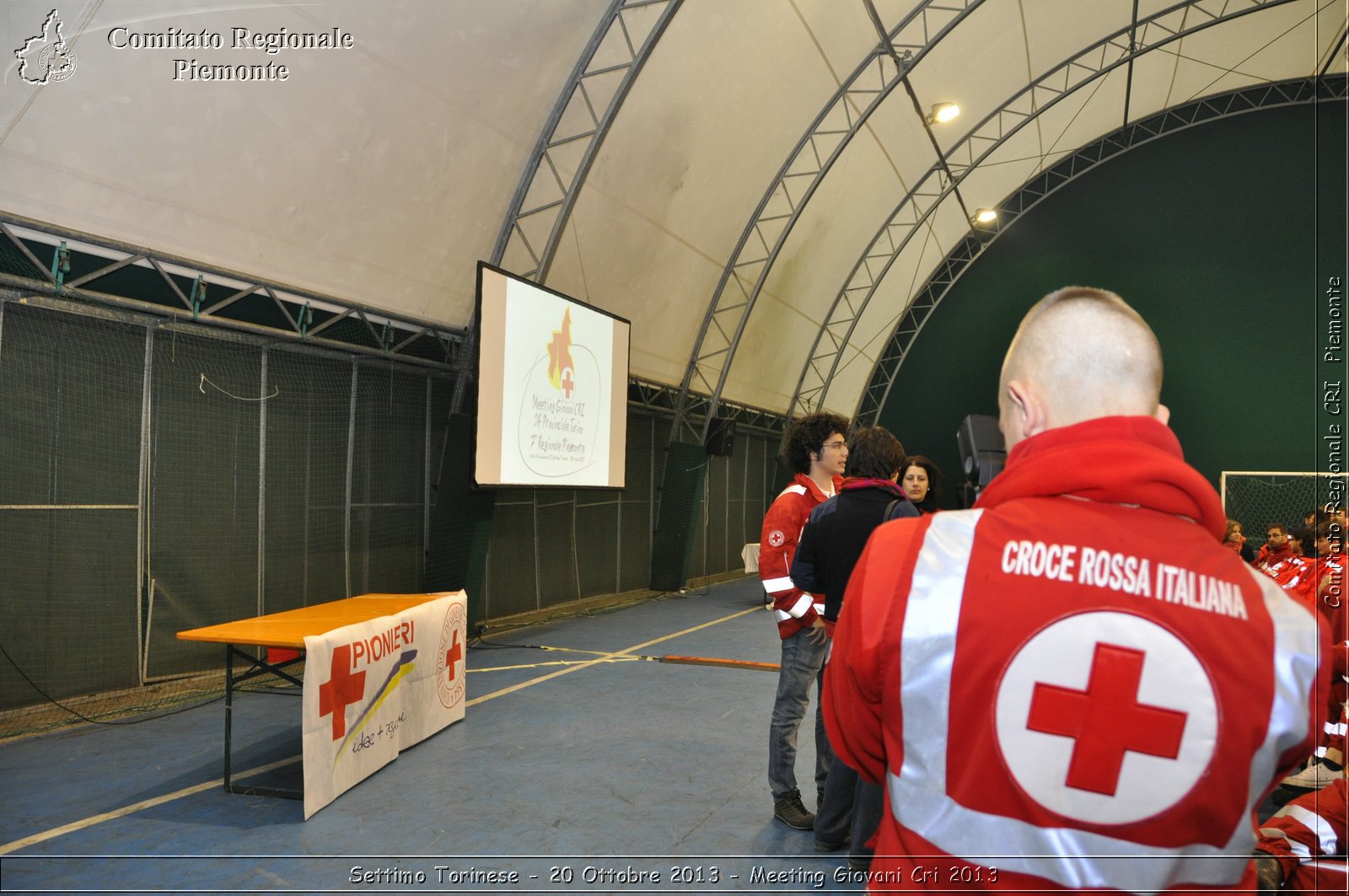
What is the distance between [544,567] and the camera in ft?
37.6

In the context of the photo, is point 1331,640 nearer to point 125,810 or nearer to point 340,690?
point 340,690

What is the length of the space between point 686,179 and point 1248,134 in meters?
13.4

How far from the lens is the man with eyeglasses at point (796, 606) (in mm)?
4105

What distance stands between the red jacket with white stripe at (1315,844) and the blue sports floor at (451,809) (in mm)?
1879

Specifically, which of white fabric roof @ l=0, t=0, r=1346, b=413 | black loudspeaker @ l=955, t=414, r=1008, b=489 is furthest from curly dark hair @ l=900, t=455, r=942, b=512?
Answer: white fabric roof @ l=0, t=0, r=1346, b=413

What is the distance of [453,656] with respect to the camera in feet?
19.5

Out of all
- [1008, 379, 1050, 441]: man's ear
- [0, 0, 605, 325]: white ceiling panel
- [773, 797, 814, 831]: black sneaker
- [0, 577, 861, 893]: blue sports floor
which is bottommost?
[0, 577, 861, 893]: blue sports floor

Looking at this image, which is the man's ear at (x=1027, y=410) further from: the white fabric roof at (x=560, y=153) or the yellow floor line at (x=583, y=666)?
the yellow floor line at (x=583, y=666)

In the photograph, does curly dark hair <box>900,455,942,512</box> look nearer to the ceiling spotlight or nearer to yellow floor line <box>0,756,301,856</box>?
yellow floor line <box>0,756,301,856</box>

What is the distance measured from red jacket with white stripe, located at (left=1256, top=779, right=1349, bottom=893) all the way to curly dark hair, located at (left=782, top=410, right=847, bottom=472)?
2.61m

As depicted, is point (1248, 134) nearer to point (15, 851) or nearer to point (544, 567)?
point (544, 567)

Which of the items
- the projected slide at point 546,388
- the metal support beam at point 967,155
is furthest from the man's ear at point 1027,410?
the metal support beam at point 967,155

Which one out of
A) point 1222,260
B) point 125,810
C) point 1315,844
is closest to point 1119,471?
point 1315,844

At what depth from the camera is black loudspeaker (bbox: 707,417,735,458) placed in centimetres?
1488
